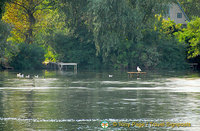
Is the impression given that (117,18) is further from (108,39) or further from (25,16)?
(25,16)

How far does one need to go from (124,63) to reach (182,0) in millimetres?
64280

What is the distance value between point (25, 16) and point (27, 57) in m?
13.6

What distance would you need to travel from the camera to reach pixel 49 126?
1297cm

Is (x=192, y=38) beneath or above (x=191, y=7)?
beneath

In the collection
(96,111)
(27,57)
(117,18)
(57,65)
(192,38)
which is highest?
(117,18)

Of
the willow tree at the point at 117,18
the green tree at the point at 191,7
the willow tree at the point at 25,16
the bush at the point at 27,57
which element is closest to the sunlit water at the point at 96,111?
the willow tree at the point at 117,18

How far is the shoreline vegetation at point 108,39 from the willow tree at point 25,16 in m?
0.16

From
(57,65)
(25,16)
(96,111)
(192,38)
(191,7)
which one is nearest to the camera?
(96,111)

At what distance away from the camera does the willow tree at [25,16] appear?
69.7 meters

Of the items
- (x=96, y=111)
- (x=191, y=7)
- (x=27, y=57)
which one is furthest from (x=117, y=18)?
(x=191, y=7)

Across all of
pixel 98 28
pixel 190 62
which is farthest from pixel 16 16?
pixel 190 62

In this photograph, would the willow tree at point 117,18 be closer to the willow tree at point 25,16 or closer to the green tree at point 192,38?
the green tree at point 192,38

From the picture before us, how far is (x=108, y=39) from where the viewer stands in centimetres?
5772

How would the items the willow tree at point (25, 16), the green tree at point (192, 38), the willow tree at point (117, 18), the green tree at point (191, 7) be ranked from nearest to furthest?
the willow tree at point (117, 18) → the green tree at point (192, 38) → the willow tree at point (25, 16) → the green tree at point (191, 7)
